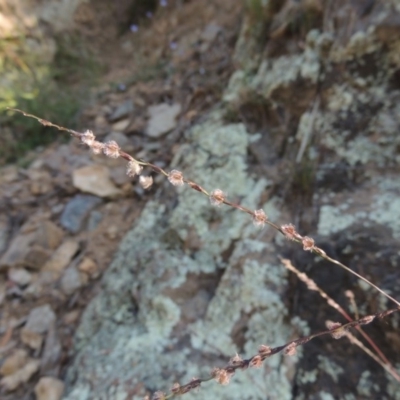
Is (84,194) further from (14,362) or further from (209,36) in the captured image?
(209,36)

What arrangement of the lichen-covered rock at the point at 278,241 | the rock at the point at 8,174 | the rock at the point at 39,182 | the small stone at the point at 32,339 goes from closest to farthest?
the lichen-covered rock at the point at 278,241 < the small stone at the point at 32,339 < the rock at the point at 39,182 < the rock at the point at 8,174

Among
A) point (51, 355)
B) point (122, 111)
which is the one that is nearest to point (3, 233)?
point (51, 355)

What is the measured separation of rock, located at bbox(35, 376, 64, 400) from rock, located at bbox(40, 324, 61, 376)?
0.17ft

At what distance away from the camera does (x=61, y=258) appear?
2098 millimetres

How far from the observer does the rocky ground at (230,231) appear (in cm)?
138

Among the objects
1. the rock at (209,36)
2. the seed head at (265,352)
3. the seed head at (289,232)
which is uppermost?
the rock at (209,36)

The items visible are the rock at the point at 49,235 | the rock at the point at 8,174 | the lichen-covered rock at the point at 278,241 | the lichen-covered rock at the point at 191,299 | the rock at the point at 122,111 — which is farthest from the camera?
the rock at the point at 122,111

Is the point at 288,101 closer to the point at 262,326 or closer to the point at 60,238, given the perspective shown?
the point at 262,326

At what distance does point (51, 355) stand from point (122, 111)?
5.22 ft

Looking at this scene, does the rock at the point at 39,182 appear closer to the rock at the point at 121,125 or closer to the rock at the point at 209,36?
the rock at the point at 121,125

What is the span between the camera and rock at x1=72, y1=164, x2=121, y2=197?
2311mm

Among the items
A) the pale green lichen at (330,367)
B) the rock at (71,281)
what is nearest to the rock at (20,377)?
the rock at (71,281)

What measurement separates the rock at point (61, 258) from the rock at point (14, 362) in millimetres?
384

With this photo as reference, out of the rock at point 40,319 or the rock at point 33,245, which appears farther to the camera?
the rock at point 33,245
